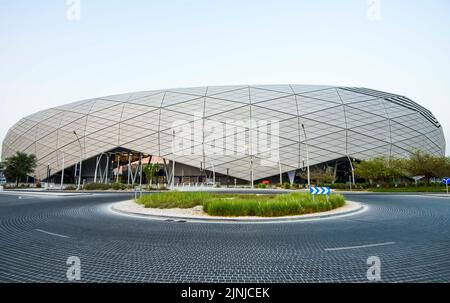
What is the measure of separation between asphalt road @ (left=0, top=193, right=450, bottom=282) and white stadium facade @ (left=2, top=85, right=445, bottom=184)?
42.8 m

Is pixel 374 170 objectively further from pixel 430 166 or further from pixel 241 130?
pixel 241 130

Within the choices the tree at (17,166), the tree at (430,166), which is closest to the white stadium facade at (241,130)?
the tree at (17,166)

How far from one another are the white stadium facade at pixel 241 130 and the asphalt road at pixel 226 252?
42803 mm

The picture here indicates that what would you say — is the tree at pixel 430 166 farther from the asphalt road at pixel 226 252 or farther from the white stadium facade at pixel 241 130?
the asphalt road at pixel 226 252

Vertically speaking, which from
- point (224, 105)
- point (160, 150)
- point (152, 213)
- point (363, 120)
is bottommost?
point (152, 213)

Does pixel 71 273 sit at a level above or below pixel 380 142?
below

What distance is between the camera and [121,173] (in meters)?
71.2

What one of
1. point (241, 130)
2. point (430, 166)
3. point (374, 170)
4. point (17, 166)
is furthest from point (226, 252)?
point (17, 166)

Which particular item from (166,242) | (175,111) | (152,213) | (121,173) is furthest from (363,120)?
(121,173)

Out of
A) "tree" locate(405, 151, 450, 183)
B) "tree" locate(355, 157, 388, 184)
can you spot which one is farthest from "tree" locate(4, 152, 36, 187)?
"tree" locate(405, 151, 450, 183)

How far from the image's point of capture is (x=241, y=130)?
52969mm

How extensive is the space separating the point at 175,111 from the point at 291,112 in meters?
25.9

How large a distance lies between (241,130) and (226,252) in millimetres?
47698
